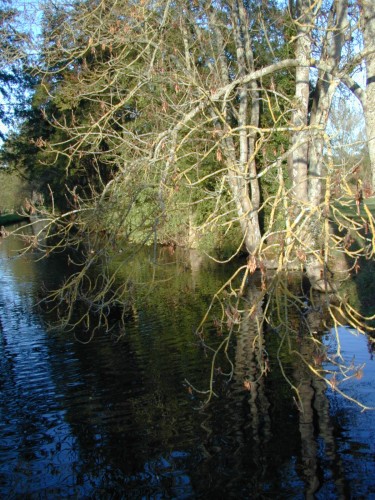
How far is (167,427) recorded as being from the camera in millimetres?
7426

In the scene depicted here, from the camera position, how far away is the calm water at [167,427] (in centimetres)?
604

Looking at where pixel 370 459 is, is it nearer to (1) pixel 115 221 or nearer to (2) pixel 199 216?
(1) pixel 115 221

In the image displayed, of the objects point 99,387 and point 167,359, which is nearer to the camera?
point 99,387

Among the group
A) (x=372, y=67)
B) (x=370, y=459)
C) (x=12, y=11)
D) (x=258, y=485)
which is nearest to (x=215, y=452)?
(x=258, y=485)

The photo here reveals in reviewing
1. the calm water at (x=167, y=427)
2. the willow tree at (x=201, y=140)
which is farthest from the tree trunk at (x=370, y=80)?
the calm water at (x=167, y=427)

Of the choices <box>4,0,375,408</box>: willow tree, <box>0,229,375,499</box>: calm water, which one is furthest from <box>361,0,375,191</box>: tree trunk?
<box>0,229,375,499</box>: calm water

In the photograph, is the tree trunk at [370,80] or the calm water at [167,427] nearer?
the calm water at [167,427]

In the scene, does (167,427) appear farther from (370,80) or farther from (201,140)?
(370,80)

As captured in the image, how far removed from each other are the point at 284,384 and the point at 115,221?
3.47 meters

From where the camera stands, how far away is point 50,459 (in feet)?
22.1

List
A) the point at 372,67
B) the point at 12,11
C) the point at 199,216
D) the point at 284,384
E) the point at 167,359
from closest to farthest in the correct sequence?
the point at 284,384 < the point at 372,67 < the point at 167,359 < the point at 12,11 < the point at 199,216

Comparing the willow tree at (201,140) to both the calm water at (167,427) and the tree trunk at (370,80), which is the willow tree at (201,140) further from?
the calm water at (167,427)

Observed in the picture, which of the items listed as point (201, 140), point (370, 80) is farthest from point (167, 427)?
point (370, 80)

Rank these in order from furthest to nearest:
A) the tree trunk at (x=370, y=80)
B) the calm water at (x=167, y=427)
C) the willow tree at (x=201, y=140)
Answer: the tree trunk at (x=370, y=80) < the calm water at (x=167, y=427) < the willow tree at (x=201, y=140)
